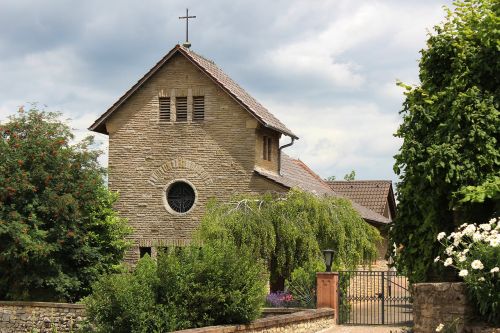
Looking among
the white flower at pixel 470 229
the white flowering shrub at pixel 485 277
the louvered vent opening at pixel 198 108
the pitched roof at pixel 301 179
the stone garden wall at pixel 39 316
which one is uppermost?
the louvered vent opening at pixel 198 108

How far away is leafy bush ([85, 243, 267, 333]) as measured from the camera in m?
15.8

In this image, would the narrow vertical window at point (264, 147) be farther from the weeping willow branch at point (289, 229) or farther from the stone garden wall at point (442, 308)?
the stone garden wall at point (442, 308)

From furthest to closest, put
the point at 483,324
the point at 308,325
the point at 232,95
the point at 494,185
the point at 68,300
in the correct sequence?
the point at 232,95 < the point at 68,300 < the point at 308,325 < the point at 494,185 < the point at 483,324

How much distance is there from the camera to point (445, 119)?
1666 cm

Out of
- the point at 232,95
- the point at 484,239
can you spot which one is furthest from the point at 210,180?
the point at 484,239

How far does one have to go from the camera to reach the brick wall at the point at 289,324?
50.2ft

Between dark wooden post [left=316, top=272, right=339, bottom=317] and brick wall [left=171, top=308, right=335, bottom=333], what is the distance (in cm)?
40

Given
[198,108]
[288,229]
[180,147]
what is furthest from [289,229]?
[198,108]

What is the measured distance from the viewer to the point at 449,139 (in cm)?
1602

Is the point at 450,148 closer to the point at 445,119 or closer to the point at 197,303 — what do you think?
the point at 445,119

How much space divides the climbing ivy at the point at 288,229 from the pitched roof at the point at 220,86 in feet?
11.6

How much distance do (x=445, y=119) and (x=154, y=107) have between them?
53.6ft

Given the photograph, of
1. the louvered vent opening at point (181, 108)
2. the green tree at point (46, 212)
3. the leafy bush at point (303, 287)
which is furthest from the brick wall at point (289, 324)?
the louvered vent opening at point (181, 108)

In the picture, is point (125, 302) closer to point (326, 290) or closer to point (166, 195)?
point (326, 290)
